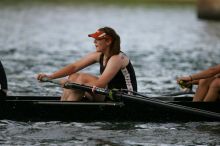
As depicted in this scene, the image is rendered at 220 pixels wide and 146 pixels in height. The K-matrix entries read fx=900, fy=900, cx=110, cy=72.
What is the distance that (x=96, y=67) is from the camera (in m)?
30.5

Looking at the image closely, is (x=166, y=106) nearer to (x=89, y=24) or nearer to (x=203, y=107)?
(x=203, y=107)

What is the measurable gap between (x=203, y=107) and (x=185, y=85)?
2.51 feet

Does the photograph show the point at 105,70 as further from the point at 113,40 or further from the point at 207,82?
the point at 207,82

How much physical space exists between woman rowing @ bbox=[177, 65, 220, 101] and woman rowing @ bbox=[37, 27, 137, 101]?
1101 millimetres

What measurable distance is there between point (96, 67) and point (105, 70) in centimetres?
1408

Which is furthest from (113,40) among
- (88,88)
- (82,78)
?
(88,88)

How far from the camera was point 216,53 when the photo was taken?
38250 millimetres

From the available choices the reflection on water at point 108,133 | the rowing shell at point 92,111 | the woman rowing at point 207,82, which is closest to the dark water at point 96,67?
the reflection on water at point 108,133

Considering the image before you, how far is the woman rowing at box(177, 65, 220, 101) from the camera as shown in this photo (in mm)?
16641

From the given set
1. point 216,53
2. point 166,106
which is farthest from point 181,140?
point 216,53

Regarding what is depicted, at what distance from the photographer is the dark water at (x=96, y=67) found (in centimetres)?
1581

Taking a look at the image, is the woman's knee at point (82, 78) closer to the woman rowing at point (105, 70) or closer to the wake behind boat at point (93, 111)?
the woman rowing at point (105, 70)

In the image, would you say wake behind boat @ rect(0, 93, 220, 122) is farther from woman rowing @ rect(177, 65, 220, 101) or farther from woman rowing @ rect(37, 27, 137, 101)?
woman rowing @ rect(177, 65, 220, 101)

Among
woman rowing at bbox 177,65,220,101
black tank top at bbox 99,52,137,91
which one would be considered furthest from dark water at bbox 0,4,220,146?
black tank top at bbox 99,52,137,91
